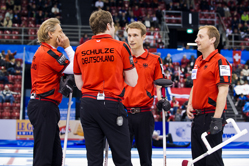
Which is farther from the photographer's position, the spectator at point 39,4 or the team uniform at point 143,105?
the spectator at point 39,4

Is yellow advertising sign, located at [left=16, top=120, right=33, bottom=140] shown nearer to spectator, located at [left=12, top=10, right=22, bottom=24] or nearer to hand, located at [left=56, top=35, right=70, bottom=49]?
hand, located at [left=56, top=35, right=70, bottom=49]

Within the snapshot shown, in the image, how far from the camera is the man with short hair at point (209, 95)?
379 centimetres

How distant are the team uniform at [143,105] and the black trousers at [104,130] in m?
1.10

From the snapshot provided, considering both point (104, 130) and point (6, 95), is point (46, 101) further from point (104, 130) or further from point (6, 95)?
point (6, 95)

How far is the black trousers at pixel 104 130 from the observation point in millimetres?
3107

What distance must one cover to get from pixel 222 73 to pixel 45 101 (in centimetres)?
222

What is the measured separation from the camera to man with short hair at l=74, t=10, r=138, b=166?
312 centimetres

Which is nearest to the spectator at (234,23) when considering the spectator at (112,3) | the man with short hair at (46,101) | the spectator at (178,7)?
the spectator at (178,7)

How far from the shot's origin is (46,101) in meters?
3.90

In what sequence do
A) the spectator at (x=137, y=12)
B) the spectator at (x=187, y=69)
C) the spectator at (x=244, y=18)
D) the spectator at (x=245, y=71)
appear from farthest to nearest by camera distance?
1. the spectator at (x=244, y=18)
2. the spectator at (x=137, y=12)
3. the spectator at (x=187, y=69)
4. the spectator at (x=245, y=71)

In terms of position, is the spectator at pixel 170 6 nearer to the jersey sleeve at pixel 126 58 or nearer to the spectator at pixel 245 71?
the spectator at pixel 245 71

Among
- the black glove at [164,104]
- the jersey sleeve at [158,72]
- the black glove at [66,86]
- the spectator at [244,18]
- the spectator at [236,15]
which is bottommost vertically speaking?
the black glove at [164,104]

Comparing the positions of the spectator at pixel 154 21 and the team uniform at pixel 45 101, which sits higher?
the spectator at pixel 154 21

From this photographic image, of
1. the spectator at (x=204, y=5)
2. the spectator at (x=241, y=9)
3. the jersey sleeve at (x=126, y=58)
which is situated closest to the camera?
the jersey sleeve at (x=126, y=58)
